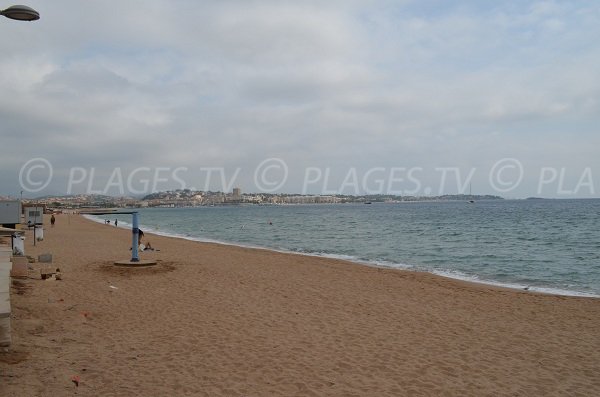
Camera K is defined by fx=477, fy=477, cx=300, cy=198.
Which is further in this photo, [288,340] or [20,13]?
[288,340]

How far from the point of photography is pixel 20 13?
16.8ft

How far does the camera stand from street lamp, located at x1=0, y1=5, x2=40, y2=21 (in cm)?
509

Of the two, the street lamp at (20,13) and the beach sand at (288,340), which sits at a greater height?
the street lamp at (20,13)

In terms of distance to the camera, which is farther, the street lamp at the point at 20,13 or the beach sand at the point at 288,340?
the beach sand at the point at 288,340

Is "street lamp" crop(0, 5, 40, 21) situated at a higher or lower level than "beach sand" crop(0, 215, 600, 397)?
higher

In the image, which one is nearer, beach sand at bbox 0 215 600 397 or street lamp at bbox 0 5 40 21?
street lamp at bbox 0 5 40 21

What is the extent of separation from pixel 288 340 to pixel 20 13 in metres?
5.48

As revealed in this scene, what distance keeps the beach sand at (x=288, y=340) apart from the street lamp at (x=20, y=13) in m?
3.82

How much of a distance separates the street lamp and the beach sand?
3.82 meters

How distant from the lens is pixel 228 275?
14391mm

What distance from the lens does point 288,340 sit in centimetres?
730

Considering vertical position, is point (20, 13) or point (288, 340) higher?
point (20, 13)

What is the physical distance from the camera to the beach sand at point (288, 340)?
5.39m

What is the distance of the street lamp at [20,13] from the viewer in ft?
16.7
